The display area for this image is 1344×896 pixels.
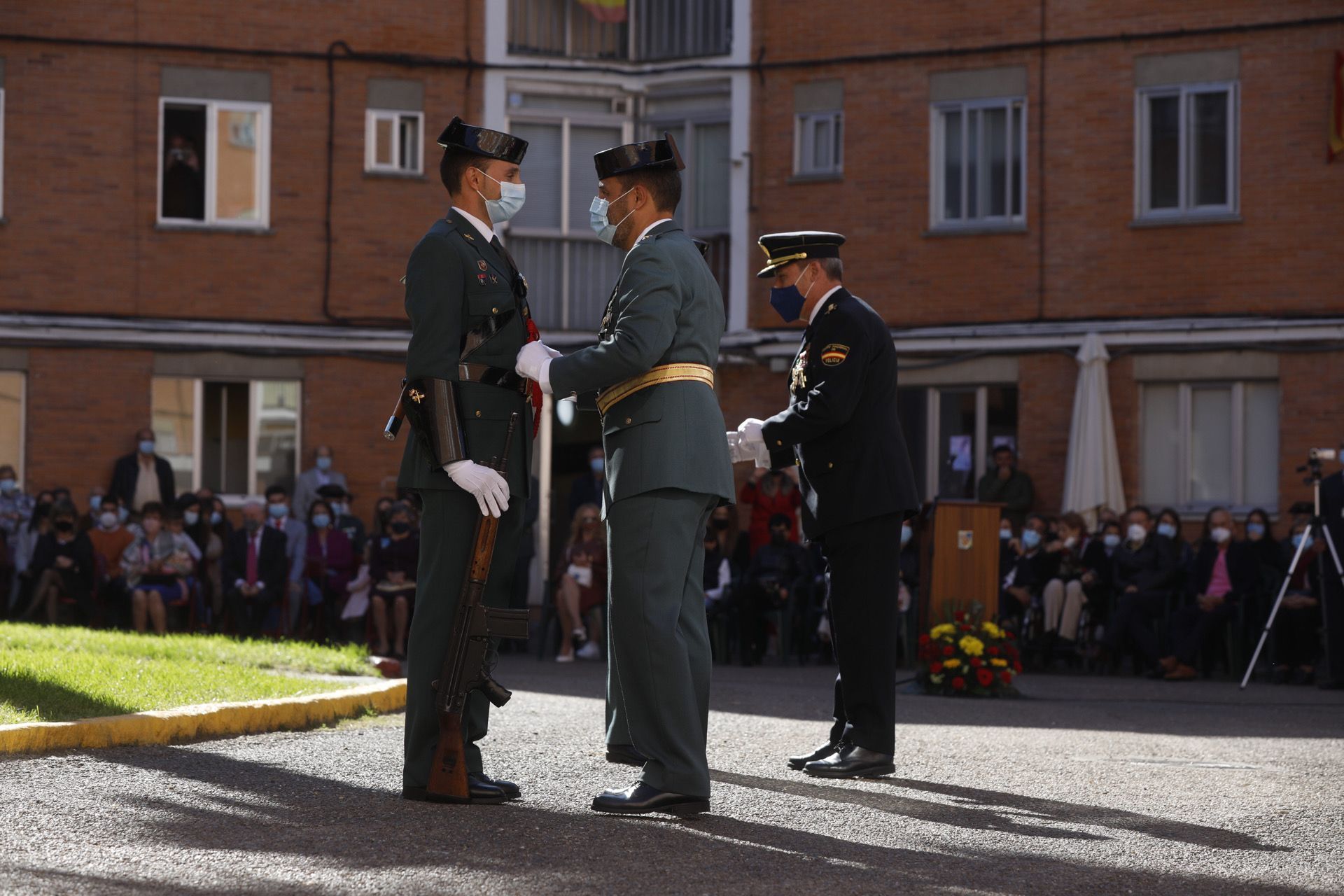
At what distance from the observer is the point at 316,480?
24266 millimetres

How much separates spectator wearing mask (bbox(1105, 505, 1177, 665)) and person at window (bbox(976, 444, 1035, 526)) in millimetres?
3160

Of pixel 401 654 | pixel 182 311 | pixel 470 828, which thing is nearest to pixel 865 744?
pixel 470 828

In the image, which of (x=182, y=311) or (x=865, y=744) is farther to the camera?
(x=182, y=311)

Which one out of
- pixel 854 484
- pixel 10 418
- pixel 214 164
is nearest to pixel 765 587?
pixel 214 164

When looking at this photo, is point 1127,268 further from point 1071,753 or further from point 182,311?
point 1071,753

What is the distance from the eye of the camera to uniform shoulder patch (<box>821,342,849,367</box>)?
8.48 m

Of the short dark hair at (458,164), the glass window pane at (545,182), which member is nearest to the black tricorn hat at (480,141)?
the short dark hair at (458,164)

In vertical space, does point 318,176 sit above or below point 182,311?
above

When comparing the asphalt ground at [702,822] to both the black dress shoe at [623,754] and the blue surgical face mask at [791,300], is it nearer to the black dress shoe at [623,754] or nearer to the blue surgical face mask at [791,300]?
the black dress shoe at [623,754]

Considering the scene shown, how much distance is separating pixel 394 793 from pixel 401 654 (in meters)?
12.5

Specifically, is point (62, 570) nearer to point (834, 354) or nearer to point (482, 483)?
point (834, 354)

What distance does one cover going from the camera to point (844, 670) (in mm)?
8422

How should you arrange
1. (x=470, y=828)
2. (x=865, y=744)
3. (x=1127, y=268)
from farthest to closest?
(x=1127, y=268) → (x=865, y=744) → (x=470, y=828)

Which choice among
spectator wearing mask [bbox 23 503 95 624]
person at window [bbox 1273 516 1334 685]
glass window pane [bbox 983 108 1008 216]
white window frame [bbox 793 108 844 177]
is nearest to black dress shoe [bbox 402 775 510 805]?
person at window [bbox 1273 516 1334 685]
